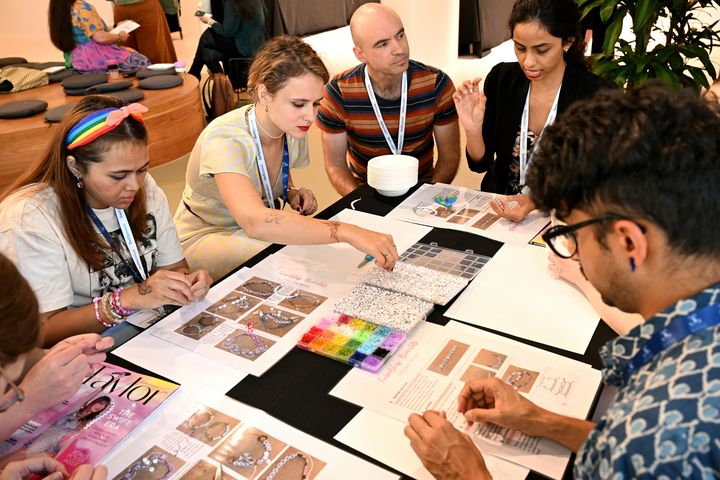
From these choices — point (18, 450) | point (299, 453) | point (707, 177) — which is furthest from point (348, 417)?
point (707, 177)

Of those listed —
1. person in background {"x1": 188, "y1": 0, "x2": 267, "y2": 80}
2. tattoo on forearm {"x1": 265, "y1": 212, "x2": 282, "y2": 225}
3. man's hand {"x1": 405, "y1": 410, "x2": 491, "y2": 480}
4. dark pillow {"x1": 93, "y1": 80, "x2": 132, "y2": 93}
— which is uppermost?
person in background {"x1": 188, "y1": 0, "x2": 267, "y2": 80}

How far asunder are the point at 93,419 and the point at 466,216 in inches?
51.6

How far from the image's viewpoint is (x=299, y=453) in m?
1.16

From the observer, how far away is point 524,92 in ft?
8.19

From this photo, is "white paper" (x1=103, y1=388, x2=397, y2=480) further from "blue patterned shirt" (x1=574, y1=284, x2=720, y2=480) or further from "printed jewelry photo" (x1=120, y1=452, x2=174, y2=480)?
"blue patterned shirt" (x1=574, y1=284, x2=720, y2=480)

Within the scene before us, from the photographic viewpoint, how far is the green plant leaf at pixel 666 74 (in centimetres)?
286

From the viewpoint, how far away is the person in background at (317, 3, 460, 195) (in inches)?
105

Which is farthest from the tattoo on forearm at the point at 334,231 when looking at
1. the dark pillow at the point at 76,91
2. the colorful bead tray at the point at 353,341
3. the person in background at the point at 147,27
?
the person in background at the point at 147,27

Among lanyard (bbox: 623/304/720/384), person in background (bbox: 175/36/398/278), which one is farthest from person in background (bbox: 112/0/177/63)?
lanyard (bbox: 623/304/720/384)

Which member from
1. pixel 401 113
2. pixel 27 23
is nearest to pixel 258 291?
pixel 401 113

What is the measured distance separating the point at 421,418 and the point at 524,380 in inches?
11.3

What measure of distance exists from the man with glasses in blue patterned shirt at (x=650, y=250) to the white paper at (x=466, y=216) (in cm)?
95

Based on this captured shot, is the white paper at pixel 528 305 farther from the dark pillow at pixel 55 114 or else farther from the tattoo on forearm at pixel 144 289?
the dark pillow at pixel 55 114

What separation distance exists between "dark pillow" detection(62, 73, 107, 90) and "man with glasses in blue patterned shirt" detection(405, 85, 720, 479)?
15.3 feet
